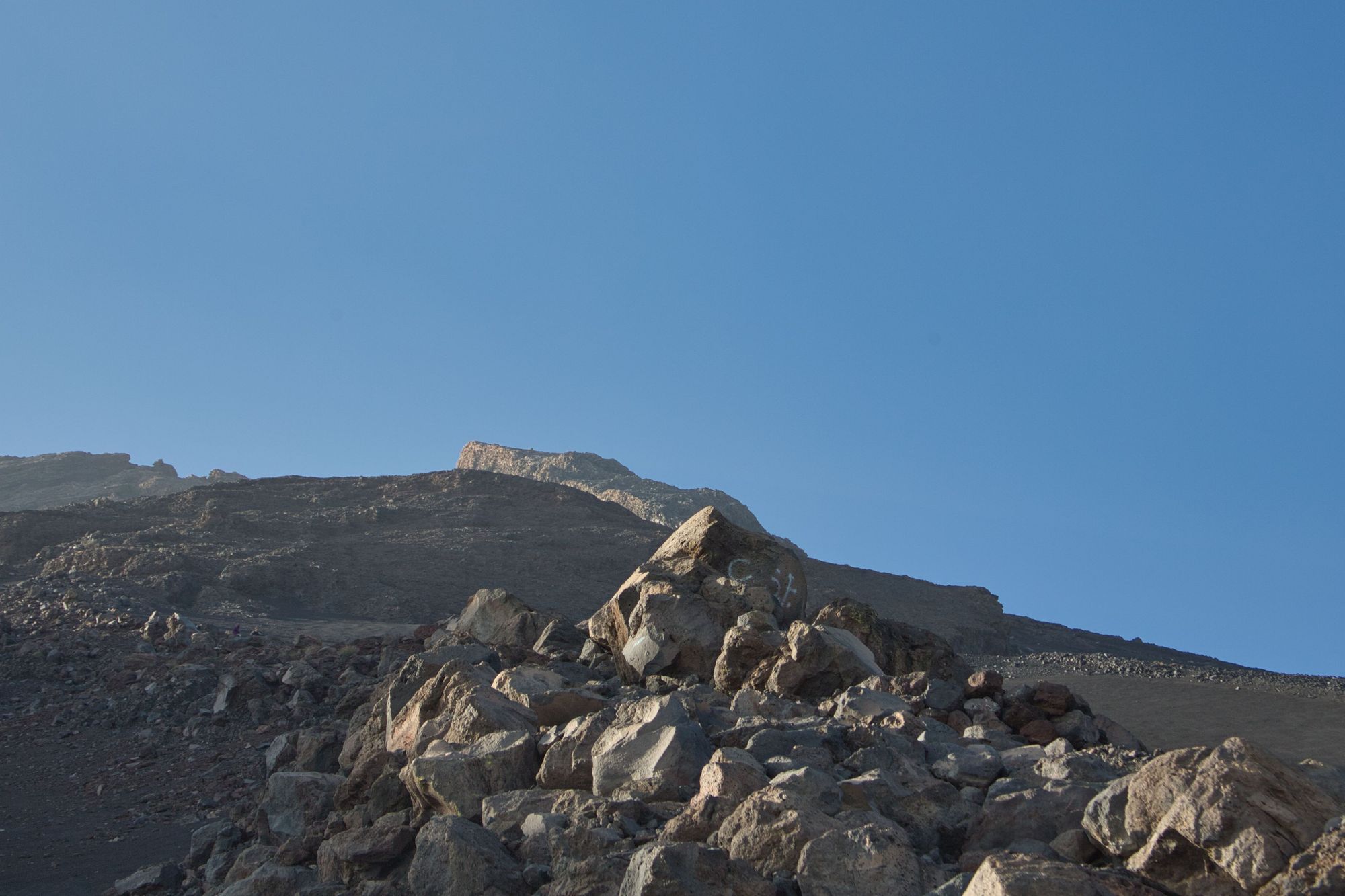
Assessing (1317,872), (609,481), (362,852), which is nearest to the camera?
(1317,872)

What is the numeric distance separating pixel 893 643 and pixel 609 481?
53565 mm

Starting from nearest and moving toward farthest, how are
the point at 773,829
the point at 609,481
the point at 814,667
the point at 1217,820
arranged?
the point at 1217,820 < the point at 773,829 < the point at 814,667 < the point at 609,481

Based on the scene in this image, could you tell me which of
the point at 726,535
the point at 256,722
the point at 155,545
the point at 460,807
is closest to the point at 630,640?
the point at 726,535

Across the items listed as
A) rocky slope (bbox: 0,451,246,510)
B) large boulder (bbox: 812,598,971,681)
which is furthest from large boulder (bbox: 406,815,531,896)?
rocky slope (bbox: 0,451,246,510)

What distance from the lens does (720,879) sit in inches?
158

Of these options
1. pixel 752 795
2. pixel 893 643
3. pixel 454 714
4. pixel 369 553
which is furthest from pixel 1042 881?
pixel 369 553

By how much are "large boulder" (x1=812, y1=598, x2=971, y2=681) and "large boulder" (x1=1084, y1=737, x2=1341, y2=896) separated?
15.4ft

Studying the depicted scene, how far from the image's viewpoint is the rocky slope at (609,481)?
56.7 metres

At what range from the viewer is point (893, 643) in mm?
9039

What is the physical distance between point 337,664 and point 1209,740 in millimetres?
11245

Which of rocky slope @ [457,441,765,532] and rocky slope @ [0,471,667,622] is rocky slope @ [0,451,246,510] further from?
rocky slope @ [0,471,667,622]

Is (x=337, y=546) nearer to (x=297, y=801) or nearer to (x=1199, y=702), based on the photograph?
(x=1199, y=702)

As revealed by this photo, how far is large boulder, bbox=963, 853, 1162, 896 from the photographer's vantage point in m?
3.33

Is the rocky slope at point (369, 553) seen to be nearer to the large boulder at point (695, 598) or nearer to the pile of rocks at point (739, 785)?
the large boulder at point (695, 598)
